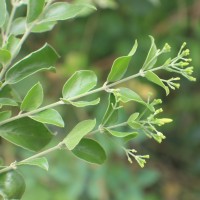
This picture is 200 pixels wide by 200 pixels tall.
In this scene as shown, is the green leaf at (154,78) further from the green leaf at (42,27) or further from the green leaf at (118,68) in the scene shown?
the green leaf at (42,27)

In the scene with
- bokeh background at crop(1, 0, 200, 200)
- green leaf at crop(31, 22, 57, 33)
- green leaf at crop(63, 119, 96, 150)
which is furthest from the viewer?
bokeh background at crop(1, 0, 200, 200)

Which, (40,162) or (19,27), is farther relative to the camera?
(19,27)

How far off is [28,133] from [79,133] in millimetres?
74

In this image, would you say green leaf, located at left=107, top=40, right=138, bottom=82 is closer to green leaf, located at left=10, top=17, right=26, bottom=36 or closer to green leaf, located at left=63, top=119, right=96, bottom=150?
green leaf, located at left=63, top=119, right=96, bottom=150

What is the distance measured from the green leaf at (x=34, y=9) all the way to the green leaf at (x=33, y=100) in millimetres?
87

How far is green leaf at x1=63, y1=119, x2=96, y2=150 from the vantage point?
1.96 feet

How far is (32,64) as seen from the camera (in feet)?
2.19

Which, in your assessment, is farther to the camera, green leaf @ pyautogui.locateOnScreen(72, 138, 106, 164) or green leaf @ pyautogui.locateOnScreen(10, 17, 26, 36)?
green leaf @ pyautogui.locateOnScreen(10, 17, 26, 36)

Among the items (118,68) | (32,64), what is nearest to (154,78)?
(118,68)

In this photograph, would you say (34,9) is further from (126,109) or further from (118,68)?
(126,109)

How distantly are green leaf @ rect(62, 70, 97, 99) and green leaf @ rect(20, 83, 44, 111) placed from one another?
0.09ft

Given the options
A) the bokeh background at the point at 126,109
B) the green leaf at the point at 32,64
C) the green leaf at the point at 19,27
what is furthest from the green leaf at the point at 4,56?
the bokeh background at the point at 126,109

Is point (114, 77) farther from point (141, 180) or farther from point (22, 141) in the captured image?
point (141, 180)

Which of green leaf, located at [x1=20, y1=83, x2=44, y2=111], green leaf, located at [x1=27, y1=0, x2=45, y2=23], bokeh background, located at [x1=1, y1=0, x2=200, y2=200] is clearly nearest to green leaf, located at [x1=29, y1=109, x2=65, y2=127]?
green leaf, located at [x1=20, y1=83, x2=44, y2=111]
